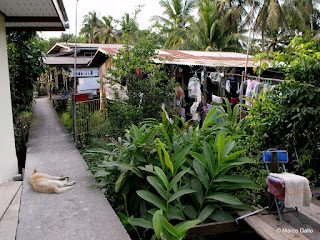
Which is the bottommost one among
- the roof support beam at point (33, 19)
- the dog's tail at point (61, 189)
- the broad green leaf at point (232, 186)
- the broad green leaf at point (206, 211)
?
the dog's tail at point (61, 189)

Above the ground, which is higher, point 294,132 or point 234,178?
point 294,132

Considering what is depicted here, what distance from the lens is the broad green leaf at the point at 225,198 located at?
10.2 ft

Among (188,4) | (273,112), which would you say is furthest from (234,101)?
(188,4)

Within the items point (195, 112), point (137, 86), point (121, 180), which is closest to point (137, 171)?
point (121, 180)

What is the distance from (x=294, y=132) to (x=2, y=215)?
3.87 m

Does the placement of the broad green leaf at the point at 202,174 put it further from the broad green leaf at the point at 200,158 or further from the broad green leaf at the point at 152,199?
the broad green leaf at the point at 152,199

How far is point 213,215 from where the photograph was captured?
3270 millimetres

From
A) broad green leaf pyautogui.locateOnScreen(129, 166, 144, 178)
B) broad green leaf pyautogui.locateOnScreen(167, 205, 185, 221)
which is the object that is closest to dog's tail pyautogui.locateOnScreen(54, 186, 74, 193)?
broad green leaf pyautogui.locateOnScreen(129, 166, 144, 178)

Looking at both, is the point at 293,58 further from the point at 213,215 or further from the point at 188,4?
the point at 188,4

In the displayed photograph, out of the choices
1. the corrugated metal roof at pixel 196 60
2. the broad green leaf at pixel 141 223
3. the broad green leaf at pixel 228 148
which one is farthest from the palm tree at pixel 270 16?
the broad green leaf at pixel 141 223

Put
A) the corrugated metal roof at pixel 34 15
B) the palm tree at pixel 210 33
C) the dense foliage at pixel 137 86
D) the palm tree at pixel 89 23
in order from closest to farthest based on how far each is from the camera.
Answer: the corrugated metal roof at pixel 34 15 < the dense foliage at pixel 137 86 < the palm tree at pixel 210 33 < the palm tree at pixel 89 23

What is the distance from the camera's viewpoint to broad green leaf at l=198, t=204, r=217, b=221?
3.14m

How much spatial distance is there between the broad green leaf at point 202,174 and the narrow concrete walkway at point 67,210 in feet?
3.56

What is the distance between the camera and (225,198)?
318cm
